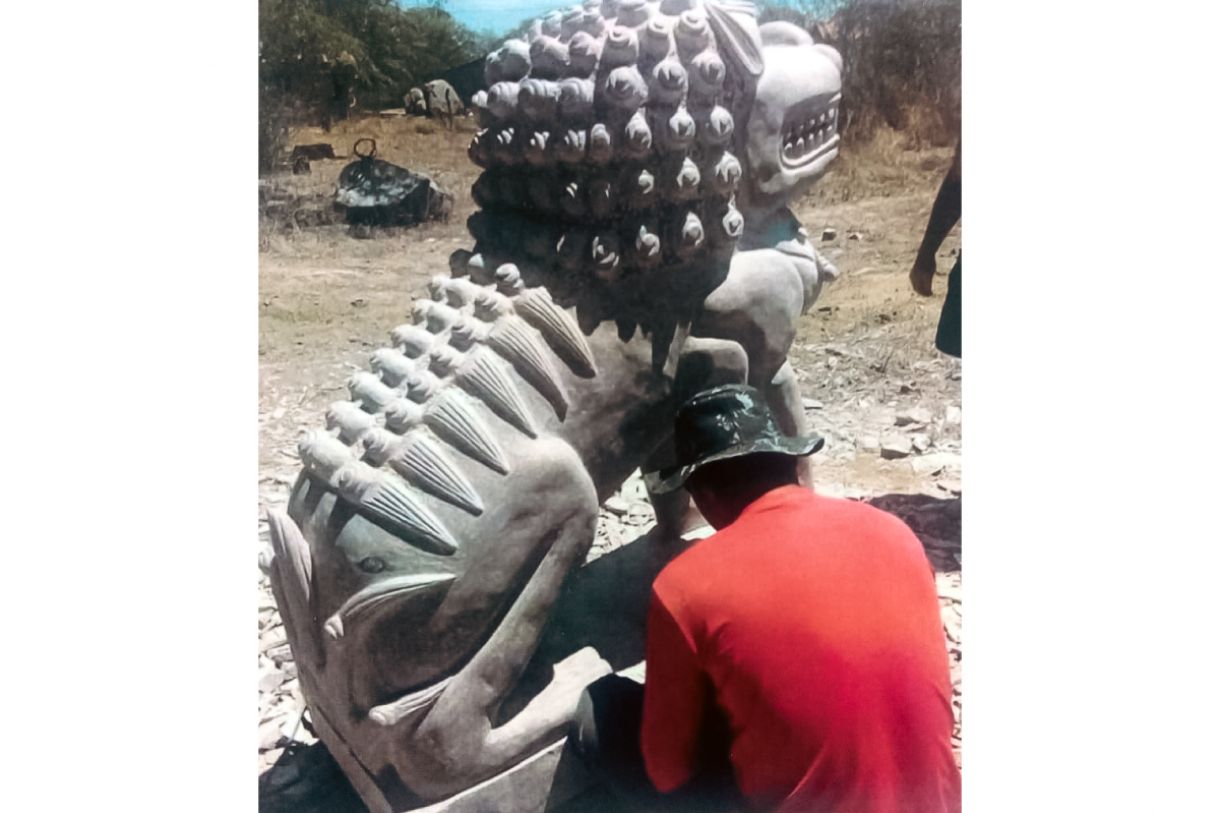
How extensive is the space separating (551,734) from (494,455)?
0.69 m

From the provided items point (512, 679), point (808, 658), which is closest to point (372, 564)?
point (512, 679)

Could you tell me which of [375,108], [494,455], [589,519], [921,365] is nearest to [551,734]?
[589,519]

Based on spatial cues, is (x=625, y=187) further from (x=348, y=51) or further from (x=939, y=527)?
(x=939, y=527)

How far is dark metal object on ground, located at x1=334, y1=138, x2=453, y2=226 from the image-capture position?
8.27ft

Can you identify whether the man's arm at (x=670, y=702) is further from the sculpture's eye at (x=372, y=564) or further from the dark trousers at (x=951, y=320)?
the dark trousers at (x=951, y=320)

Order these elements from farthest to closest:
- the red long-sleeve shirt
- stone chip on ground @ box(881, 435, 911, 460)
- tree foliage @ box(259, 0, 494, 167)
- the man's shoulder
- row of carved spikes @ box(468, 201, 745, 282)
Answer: stone chip on ground @ box(881, 435, 911, 460)
tree foliage @ box(259, 0, 494, 167)
row of carved spikes @ box(468, 201, 745, 282)
the man's shoulder
the red long-sleeve shirt

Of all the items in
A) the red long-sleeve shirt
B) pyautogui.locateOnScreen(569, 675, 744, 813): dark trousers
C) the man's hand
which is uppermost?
the man's hand

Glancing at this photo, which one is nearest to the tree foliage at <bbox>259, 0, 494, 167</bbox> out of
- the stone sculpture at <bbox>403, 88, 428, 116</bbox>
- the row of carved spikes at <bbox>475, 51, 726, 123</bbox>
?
the stone sculpture at <bbox>403, 88, 428, 116</bbox>

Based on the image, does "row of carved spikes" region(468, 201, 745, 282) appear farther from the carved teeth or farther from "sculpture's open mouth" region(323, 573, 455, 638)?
"sculpture's open mouth" region(323, 573, 455, 638)

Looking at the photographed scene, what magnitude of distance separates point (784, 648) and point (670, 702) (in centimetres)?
29

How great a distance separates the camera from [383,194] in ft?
8.44

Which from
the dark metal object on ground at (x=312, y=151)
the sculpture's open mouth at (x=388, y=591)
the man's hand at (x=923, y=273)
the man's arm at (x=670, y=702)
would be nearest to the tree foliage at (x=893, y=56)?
the man's hand at (x=923, y=273)

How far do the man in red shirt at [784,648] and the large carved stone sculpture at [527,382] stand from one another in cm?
24

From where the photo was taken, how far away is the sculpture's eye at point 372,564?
218 cm
